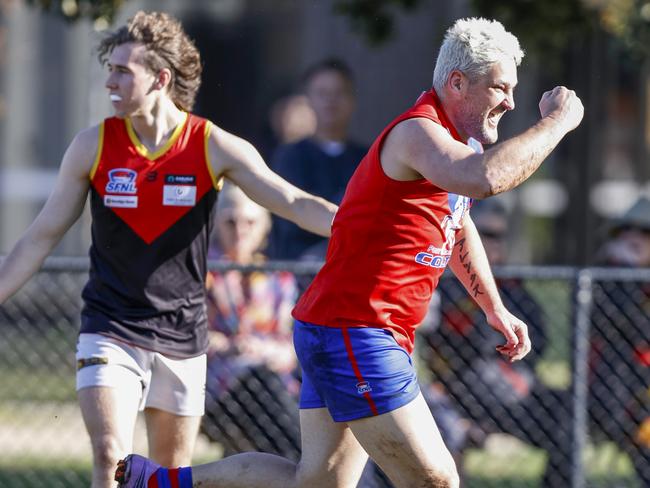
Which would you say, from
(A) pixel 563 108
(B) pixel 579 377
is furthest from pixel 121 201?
(B) pixel 579 377

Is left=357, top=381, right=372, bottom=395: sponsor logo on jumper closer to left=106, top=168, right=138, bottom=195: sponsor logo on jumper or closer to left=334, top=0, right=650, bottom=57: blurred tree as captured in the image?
left=106, top=168, right=138, bottom=195: sponsor logo on jumper

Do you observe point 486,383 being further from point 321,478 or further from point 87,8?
point 87,8

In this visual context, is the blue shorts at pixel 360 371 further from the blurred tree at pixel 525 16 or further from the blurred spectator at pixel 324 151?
the blurred tree at pixel 525 16

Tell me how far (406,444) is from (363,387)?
24 cm

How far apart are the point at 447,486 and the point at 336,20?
8.81m

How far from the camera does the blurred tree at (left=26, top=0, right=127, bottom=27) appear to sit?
21.8 feet

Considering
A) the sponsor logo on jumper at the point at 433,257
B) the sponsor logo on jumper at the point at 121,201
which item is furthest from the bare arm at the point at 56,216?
the sponsor logo on jumper at the point at 433,257

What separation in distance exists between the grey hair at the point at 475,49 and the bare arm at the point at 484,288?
27.0 inches

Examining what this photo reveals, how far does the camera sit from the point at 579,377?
6.36 metres

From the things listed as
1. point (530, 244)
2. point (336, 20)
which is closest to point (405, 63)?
point (336, 20)

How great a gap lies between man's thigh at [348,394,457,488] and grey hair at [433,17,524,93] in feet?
3.70

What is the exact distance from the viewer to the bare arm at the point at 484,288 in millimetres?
4320

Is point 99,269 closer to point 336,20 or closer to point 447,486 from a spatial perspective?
point 447,486

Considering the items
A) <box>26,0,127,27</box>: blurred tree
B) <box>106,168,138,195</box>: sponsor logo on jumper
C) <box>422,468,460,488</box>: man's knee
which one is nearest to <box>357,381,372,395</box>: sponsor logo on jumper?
<box>422,468,460,488</box>: man's knee
